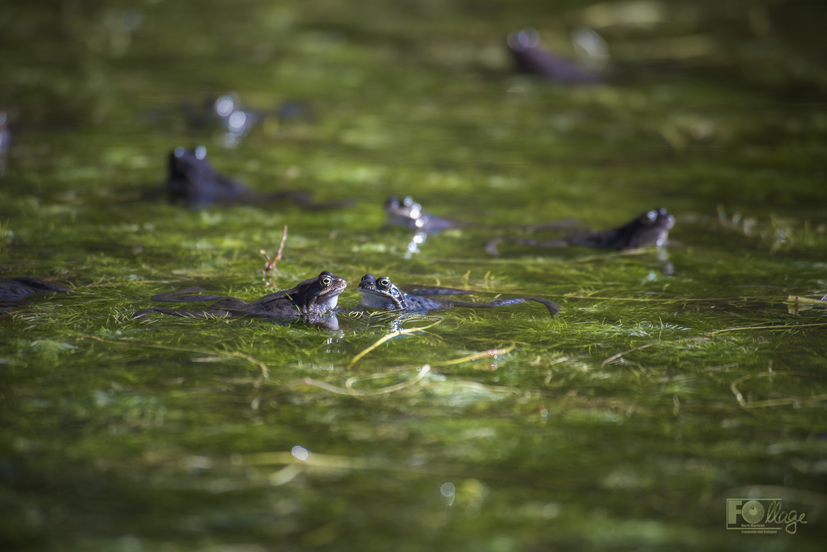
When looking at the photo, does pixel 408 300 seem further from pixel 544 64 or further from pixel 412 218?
pixel 544 64

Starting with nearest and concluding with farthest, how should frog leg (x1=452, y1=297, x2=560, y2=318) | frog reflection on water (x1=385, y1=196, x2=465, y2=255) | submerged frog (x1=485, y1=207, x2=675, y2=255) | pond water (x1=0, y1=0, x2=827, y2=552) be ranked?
1. pond water (x1=0, y1=0, x2=827, y2=552)
2. frog leg (x1=452, y1=297, x2=560, y2=318)
3. submerged frog (x1=485, y1=207, x2=675, y2=255)
4. frog reflection on water (x1=385, y1=196, x2=465, y2=255)

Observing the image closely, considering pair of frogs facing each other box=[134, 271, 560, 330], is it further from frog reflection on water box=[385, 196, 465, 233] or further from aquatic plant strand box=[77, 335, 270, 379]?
frog reflection on water box=[385, 196, 465, 233]

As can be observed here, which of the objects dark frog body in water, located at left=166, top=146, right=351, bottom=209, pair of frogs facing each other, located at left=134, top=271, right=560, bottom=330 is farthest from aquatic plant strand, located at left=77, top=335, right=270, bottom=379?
dark frog body in water, located at left=166, top=146, right=351, bottom=209

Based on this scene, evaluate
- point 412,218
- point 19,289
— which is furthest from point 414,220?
point 19,289

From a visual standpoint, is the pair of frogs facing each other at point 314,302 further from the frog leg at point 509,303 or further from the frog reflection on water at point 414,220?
the frog reflection on water at point 414,220

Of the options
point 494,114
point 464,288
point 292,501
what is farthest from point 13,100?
point 292,501
